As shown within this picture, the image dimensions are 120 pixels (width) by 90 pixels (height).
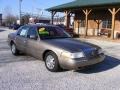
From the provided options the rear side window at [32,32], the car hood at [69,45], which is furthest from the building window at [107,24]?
the car hood at [69,45]

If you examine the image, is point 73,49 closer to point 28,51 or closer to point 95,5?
point 28,51

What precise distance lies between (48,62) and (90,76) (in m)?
1.51

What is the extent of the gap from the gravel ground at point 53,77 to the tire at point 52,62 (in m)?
0.16

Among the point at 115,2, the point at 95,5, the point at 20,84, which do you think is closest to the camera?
the point at 20,84

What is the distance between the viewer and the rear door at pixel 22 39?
9387 millimetres

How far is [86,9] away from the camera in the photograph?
963 inches

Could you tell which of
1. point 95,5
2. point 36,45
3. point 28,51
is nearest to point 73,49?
point 36,45

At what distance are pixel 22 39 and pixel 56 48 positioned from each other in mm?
2421

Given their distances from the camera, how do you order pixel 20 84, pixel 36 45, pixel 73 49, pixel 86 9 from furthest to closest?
pixel 86 9
pixel 36 45
pixel 73 49
pixel 20 84

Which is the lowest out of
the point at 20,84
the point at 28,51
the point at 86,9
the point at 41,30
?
the point at 20,84

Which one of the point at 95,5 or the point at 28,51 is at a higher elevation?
the point at 95,5

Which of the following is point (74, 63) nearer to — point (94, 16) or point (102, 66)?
point (102, 66)

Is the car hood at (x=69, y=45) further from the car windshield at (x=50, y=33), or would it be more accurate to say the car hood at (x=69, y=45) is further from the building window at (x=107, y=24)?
the building window at (x=107, y=24)

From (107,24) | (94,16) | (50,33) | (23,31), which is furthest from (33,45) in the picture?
(94,16)
